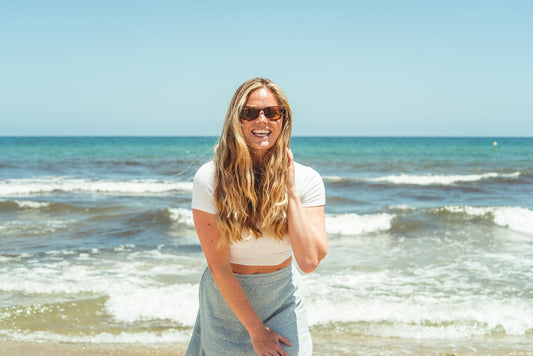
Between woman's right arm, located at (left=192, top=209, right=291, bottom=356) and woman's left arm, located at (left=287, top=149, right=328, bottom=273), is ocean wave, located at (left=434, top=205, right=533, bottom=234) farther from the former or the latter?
woman's right arm, located at (left=192, top=209, right=291, bottom=356)

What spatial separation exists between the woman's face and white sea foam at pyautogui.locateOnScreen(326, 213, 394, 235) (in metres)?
9.62

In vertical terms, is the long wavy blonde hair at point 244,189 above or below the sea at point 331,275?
above

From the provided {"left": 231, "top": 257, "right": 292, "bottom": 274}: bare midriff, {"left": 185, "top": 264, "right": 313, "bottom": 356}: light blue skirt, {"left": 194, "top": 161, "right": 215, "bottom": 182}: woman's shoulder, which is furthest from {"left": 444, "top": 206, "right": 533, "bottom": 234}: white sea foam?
{"left": 194, "top": 161, "right": 215, "bottom": 182}: woman's shoulder

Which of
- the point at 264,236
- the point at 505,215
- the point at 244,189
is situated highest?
the point at 244,189

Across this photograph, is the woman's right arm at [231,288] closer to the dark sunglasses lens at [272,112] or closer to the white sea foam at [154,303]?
the dark sunglasses lens at [272,112]

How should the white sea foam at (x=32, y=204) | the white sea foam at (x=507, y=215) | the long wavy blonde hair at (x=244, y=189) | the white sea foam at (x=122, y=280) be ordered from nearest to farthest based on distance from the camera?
the long wavy blonde hair at (x=244, y=189) → the white sea foam at (x=122, y=280) → the white sea foam at (x=507, y=215) → the white sea foam at (x=32, y=204)

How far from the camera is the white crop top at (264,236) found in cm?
218

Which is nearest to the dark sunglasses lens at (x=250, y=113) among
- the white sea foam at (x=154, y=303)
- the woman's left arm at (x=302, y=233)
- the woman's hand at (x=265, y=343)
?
the woman's left arm at (x=302, y=233)

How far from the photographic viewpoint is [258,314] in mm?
2314

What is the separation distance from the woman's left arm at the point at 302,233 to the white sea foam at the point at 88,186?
1781cm

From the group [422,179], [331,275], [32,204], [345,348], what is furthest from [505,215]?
[32,204]

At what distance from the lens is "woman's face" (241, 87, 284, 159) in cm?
225

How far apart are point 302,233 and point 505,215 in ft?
40.6

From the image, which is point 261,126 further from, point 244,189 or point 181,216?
point 181,216
